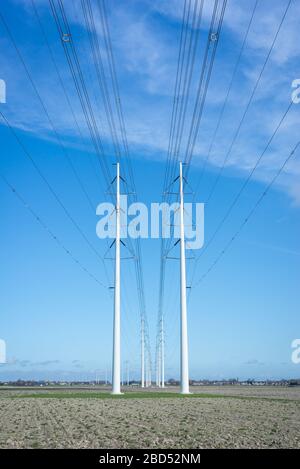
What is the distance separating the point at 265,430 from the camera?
24.7 m

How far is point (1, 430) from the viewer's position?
82.5 feet

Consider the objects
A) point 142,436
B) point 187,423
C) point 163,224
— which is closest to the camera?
point 142,436

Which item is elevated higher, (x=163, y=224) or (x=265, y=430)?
(x=163, y=224)

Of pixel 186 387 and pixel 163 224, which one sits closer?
pixel 186 387
